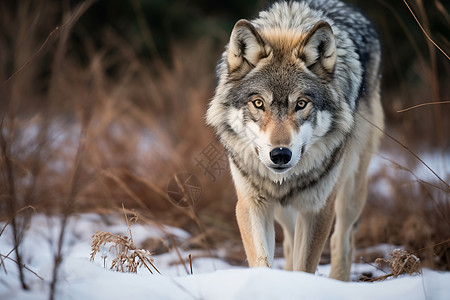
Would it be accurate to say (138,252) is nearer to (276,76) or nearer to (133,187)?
(276,76)

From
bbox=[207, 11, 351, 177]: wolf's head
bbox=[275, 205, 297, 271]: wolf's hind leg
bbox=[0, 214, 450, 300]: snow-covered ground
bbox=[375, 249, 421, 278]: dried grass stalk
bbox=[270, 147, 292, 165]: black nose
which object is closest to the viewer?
bbox=[0, 214, 450, 300]: snow-covered ground

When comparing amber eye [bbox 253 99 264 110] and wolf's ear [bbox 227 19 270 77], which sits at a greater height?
wolf's ear [bbox 227 19 270 77]

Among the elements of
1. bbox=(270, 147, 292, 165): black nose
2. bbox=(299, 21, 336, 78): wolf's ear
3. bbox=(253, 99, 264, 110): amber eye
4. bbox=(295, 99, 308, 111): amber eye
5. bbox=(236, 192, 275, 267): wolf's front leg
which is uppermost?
bbox=(299, 21, 336, 78): wolf's ear

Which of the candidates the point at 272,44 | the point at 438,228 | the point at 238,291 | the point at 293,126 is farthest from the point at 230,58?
the point at 438,228

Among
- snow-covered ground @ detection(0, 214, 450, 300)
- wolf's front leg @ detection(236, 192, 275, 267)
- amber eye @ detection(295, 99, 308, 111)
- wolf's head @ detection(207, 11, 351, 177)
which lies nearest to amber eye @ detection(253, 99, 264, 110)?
wolf's head @ detection(207, 11, 351, 177)

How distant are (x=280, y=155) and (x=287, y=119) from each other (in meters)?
0.26

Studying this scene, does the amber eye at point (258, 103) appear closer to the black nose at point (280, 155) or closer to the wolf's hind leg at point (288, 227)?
the black nose at point (280, 155)

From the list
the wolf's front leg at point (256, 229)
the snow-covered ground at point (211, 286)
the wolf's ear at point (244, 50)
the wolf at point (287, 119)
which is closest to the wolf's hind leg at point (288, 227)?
the wolf at point (287, 119)

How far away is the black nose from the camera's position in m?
2.37

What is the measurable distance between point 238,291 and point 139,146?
161 inches

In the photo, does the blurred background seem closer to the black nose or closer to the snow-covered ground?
the black nose

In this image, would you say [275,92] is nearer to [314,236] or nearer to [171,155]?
[314,236]

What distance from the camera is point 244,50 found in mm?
2814

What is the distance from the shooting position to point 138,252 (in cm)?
215
